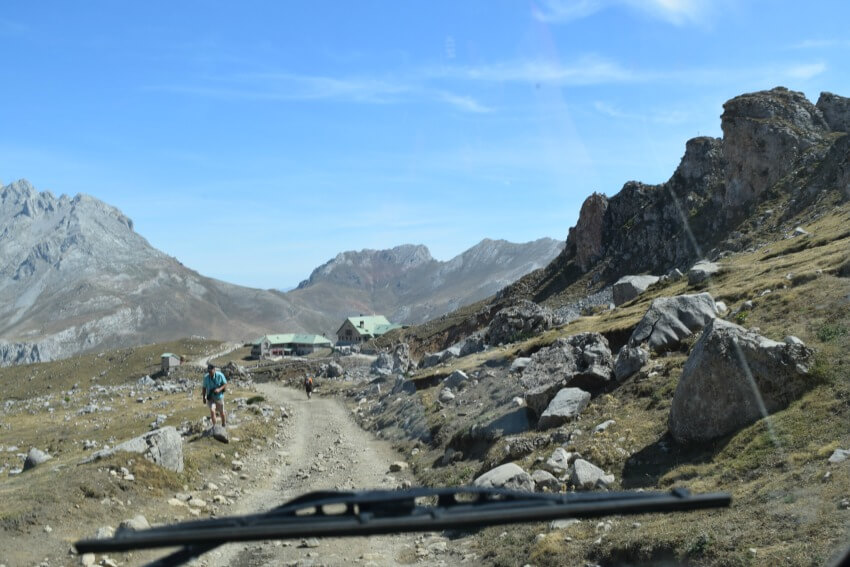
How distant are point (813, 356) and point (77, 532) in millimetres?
16940

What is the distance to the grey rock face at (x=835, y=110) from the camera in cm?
8769

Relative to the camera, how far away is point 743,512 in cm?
985

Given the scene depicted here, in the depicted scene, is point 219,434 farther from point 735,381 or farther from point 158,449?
point 735,381

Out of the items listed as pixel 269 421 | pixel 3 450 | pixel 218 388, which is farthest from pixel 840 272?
pixel 3 450

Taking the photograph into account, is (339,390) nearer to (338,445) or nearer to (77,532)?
(338,445)

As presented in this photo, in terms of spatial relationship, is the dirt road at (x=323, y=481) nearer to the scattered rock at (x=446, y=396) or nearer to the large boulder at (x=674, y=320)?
the scattered rock at (x=446, y=396)

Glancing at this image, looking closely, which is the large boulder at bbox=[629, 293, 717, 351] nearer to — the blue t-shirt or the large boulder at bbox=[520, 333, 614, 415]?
the large boulder at bbox=[520, 333, 614, 415]

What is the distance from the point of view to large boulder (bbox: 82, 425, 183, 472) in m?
17.8

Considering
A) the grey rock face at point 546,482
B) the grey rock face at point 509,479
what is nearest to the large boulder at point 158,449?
the grey rock face at point 509,479

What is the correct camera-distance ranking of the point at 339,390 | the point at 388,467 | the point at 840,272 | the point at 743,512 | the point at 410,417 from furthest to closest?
the point at 339,390 < the point at 410,417 < the point at 388,467 < the point at 840,272 < the point at 743,512

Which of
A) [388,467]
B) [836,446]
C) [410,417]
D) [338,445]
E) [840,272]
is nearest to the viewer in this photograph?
[836,446]

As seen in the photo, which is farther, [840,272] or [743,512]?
[840,272]

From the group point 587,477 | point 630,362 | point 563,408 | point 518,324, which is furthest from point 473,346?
point 587,477

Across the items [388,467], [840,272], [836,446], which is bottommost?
[388,467]
